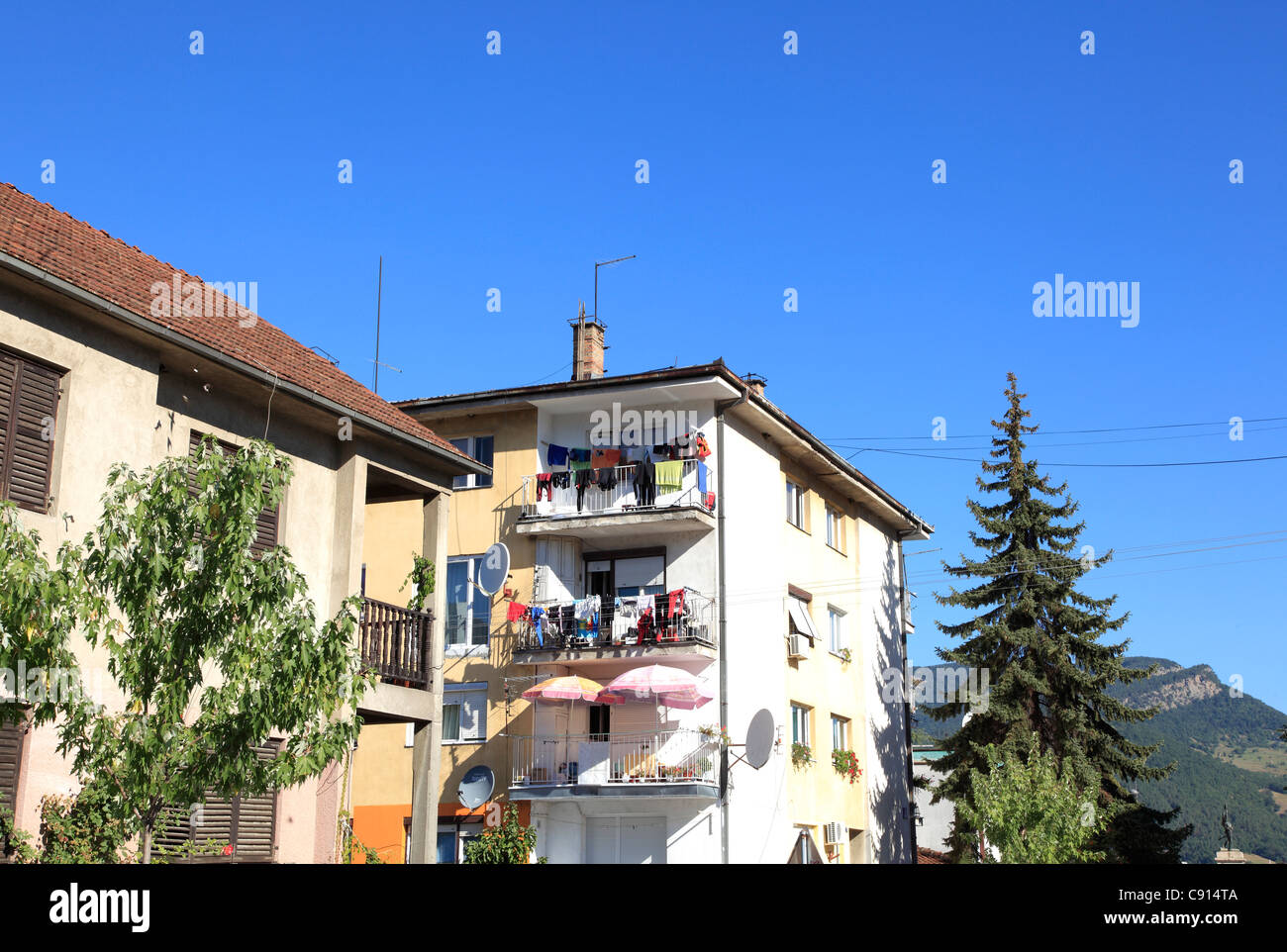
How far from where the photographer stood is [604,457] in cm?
3075

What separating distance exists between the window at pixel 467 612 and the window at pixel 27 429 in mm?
18353

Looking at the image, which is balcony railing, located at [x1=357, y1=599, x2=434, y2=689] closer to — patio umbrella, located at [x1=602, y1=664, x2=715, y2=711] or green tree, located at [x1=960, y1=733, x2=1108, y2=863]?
patio umbrella, located at [x1=602, y1=664, x2=715, y2=711]

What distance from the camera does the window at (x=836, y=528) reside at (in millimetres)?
36469

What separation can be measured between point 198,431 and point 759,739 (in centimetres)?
1588

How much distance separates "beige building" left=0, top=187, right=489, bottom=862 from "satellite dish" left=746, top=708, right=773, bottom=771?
10987mm

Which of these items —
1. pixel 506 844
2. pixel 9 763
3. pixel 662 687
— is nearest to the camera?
pixel 9 763

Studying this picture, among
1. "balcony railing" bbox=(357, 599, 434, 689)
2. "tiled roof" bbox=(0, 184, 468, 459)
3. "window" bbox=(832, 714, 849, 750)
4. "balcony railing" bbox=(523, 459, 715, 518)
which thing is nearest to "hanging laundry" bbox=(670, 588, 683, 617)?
"balcony railing" bbox=(523, 459, 715, 518)

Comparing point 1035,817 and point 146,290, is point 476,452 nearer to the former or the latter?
point 1035,817

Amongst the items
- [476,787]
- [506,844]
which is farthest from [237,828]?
[476,787]

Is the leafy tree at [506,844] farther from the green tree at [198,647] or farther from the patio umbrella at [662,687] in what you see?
the green tree at [198,647]

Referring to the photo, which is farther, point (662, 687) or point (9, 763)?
point (662, 687)

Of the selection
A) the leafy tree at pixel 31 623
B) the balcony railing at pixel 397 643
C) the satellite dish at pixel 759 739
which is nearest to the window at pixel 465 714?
the satellite dish at pixel 759 739
